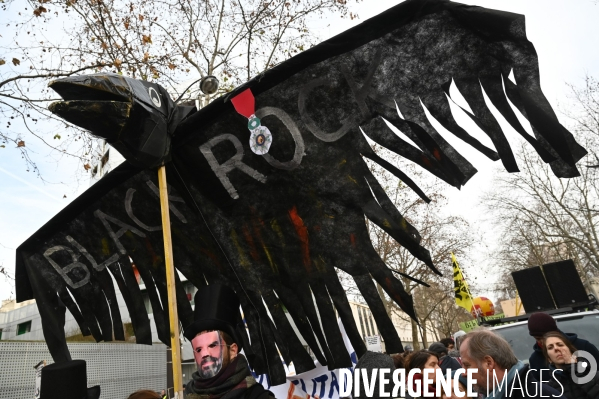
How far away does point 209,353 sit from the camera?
7.60 feet

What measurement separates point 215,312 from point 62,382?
47.4 inches

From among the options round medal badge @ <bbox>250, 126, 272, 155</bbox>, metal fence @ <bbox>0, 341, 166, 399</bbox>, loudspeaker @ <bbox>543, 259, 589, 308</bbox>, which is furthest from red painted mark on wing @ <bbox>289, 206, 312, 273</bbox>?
metal fence @ <bbox>0, 341, 166, 399</bbox>

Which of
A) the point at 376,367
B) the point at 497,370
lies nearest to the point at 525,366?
the point at 497,370

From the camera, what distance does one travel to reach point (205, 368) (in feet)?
7.43

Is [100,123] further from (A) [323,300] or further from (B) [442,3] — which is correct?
(B) [442,3]

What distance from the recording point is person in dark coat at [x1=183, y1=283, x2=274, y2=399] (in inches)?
85.7

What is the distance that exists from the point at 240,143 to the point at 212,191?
0.39 meters

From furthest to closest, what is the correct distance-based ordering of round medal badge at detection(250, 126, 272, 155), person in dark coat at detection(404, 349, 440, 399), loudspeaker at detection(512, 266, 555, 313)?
loudspeaker at detection(512, 266, 555, 313) < person in dark coat at detection(404, 349, 440, 399) < round medal badge at detection(250, 126, 272, 155)

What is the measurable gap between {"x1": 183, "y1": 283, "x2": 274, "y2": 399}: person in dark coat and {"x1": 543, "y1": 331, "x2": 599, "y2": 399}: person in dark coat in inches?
84.9

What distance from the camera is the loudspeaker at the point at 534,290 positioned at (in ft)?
22.2

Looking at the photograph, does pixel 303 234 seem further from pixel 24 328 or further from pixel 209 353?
pixel 24 328

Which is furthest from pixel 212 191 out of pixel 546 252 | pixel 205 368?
pixel 546 252

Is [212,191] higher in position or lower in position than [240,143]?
lower

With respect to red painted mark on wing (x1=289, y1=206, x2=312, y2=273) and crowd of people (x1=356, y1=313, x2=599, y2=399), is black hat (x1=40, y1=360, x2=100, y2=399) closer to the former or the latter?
red painted mark on wing (x1=289, y1=206, x2=312, y2=273)
